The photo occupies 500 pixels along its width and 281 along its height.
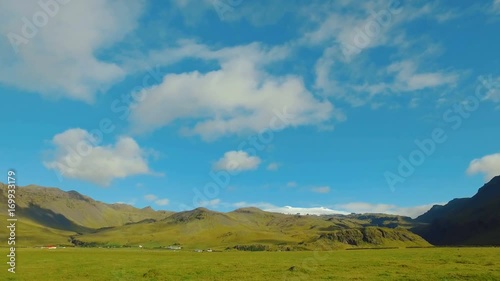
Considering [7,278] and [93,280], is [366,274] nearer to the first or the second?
[93,280]

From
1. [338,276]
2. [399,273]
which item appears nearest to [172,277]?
[338,276]

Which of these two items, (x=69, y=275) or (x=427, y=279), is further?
(x=69, y=275)

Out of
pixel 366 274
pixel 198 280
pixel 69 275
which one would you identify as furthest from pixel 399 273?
pixel 69 275

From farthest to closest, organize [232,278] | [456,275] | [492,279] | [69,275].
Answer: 1. [69,275]
2. [232,278]
3. [456,275]
4. [492,279]

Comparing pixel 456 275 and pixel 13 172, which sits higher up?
pixel 13 172

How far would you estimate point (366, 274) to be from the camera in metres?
52.0

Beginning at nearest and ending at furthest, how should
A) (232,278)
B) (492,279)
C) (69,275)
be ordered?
(492,279) → (232,278) → (69,275)

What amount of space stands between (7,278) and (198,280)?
2656cm

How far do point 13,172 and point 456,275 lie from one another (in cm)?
5592

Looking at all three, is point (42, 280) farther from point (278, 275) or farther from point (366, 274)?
point (366, 274)

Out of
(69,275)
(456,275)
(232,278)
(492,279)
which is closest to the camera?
(492,279)

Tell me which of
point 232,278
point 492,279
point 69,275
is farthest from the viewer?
point 69,275

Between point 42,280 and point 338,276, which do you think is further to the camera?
point 42,280

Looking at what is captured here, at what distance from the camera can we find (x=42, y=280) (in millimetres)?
52906
